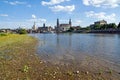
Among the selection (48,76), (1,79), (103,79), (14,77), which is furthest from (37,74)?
(103,79)

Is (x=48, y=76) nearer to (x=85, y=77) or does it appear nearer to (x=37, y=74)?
(x=37, y=74)

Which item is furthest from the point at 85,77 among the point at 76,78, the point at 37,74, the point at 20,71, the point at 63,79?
the point at 20,71

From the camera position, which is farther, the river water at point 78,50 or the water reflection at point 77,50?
Result: the water reflection at point 77,50

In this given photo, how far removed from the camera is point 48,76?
48.6ft

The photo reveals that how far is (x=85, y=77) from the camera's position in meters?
15.1

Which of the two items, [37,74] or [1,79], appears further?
[37,74]

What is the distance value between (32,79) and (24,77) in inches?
26.7

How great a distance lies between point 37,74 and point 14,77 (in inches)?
78.7

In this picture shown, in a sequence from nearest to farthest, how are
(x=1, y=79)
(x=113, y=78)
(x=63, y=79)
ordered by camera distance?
(x=1, y=79)
(x=63, y=79)
(x=113, y=78)

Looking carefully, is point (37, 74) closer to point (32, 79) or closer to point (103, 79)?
point (32, 79)

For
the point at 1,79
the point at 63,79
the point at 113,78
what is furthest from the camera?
the point at 113,78

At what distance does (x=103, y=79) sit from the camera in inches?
579

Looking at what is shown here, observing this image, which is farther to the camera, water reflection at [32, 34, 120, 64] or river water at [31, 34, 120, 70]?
water reflection at [32, 34, 120, 64]

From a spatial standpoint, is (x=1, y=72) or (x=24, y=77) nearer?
(x=24, y=77)
